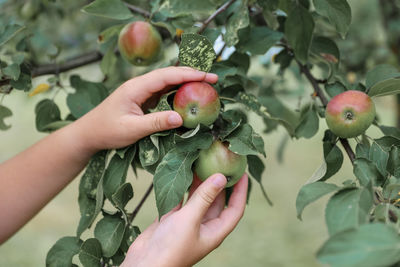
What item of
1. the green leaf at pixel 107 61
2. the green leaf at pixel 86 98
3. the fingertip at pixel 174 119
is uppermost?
the fingertip at pixel 174 119

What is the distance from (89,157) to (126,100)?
22 cm

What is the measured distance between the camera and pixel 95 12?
88 centimetres

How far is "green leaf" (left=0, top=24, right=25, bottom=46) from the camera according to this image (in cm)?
97

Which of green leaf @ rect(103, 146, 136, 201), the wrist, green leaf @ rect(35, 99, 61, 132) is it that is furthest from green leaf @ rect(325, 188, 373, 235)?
green leaf @ rect(35, 99, 61, 132)

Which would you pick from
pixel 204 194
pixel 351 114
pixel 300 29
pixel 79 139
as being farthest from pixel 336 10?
pixel 79 139

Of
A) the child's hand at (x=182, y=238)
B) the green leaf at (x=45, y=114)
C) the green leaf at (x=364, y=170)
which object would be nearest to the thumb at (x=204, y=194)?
the child's hand at (x=182, y=238)

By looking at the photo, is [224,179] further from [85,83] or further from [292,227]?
[292,227]

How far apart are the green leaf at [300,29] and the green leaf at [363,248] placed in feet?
1.75

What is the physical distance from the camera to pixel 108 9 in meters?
0.90

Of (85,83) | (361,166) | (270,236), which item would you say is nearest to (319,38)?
(361,166)

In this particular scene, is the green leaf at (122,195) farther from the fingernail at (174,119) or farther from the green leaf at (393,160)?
the green leaf at (393,160)

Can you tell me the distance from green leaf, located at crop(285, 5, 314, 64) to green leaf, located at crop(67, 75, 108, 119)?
0.46 m

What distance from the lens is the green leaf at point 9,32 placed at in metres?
0.97

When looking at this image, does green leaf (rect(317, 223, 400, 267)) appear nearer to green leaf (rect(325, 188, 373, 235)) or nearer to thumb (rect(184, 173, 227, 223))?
green leaf (rect(325, 188, 373, 235))
